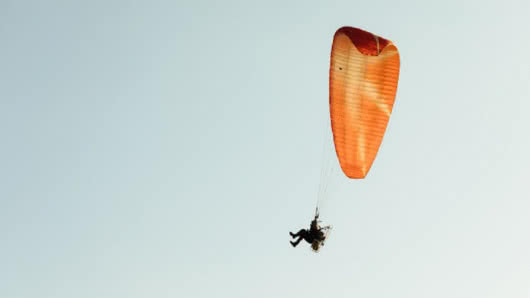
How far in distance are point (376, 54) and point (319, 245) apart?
24.3 feet

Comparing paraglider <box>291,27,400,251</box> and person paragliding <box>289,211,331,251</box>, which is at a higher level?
paraglider <box>291,27,400,251</box>

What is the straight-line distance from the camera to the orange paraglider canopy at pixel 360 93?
120ft

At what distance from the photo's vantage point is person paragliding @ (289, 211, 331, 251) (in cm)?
3722

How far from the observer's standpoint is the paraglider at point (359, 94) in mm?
36438

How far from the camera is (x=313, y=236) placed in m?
37.2

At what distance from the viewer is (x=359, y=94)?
36750mm

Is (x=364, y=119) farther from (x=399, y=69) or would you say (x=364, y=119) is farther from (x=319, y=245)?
(x=319, y=245)

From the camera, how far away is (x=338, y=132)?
37.0m

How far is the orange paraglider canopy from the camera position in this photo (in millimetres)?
36438

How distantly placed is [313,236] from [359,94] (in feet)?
18.2

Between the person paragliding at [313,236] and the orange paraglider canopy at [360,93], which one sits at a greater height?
the orange paraglider canopy at [360,93]

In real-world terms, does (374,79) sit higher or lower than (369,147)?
higher

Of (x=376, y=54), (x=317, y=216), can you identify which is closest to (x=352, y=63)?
(x=376, y=54)

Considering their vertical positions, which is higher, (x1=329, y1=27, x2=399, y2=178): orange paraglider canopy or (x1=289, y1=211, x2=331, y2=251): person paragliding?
(x1=329, y1=27, x2=399, y2=178): orange paraglider canopy
